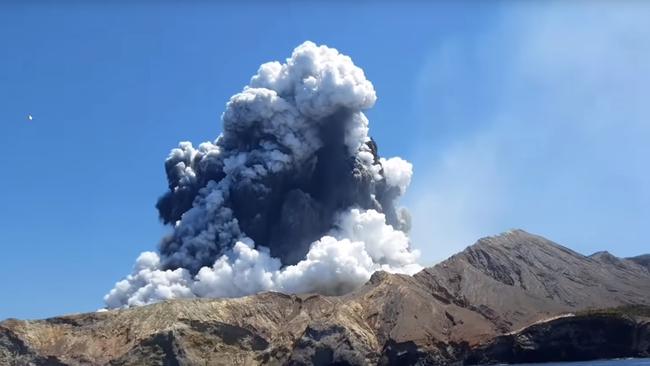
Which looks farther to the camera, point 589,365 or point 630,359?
point 630,359

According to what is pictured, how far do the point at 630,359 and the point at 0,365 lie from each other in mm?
134141

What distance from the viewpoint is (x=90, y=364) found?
200m

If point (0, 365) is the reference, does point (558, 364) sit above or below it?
below

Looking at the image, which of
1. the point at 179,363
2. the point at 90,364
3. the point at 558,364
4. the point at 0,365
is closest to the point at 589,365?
the point at 558,364

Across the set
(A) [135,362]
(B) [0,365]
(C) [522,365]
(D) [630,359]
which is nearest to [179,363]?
(A) [135,362]

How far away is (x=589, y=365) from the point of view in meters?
174

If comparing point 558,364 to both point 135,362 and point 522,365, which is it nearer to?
point 522,365

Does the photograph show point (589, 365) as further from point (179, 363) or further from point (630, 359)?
point (179, 363)

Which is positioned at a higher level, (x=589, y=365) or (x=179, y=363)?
(x=179, y=363)

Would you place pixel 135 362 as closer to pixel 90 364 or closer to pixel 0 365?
pixel 90 364

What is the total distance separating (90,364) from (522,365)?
92.6 meters

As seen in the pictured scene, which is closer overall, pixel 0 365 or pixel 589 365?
pixel 589 365

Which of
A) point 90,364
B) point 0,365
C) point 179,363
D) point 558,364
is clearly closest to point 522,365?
point 558,364

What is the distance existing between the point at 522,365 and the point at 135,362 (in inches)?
3264
